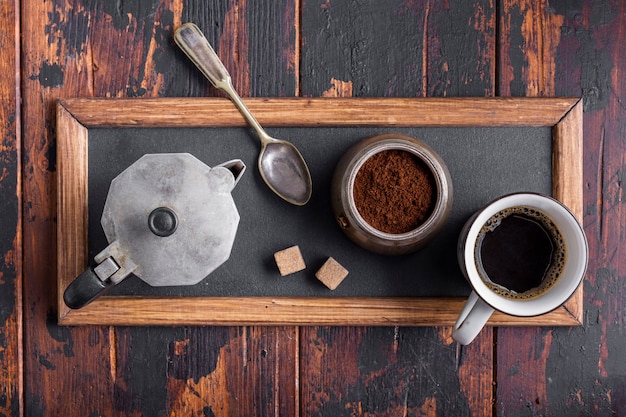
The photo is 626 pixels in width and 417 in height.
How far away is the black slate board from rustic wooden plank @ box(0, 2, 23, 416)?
0.43ft

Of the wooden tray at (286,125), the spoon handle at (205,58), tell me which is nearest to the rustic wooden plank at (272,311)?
the wooden tray at (286,125)

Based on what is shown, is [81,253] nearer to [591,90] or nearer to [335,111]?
[335,111]

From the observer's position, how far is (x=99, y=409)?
33.8 inches

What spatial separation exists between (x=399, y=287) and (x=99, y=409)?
507 millimetres

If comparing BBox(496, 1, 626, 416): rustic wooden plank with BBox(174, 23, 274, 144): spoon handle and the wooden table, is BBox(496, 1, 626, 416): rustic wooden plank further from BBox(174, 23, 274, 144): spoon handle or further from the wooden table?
BBox(174, 23, 274, 144): spoon handle

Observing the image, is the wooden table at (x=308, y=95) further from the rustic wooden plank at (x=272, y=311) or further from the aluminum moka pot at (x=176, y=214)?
the aluminum moka pot at (x=176, y=214)

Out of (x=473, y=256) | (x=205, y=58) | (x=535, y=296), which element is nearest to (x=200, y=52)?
(x=205, y=58)

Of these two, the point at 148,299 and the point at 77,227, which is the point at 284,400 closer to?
the point at 148,299

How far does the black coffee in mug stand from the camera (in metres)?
0.76

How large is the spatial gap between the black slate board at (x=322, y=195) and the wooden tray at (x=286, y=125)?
1 cm

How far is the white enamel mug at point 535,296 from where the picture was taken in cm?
72

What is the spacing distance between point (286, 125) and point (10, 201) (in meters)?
0.44

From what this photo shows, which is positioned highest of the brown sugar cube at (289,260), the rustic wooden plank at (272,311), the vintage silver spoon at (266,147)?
the vintage silver spoon at (266,147)

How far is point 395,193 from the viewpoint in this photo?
730mm
